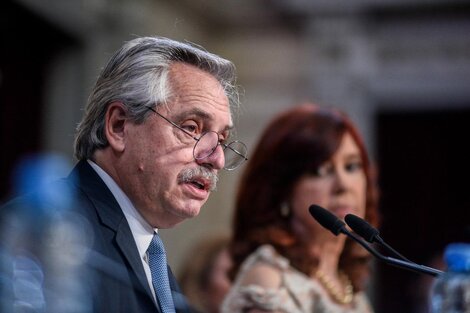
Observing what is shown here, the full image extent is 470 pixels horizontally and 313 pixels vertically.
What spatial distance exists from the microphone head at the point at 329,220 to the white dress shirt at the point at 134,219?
42 cm

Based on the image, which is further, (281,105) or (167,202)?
(281,105)

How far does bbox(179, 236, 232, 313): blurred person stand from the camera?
4285 mm

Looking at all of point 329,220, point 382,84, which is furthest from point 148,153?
point 382,84

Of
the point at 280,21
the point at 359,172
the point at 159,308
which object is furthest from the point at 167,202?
the point at 280,21

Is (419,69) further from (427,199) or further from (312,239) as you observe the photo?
(312,239)

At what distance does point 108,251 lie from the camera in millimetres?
2014

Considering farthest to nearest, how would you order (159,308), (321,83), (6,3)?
(321,83) < (6,3) < (159,308)

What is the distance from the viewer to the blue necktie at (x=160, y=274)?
216 centimetres

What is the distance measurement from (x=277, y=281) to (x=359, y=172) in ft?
1.64

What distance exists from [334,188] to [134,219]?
110 cm

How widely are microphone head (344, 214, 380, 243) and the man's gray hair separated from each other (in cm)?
53

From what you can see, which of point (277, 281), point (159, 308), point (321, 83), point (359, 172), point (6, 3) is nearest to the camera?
point (159, 308)

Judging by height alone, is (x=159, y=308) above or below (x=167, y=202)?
below

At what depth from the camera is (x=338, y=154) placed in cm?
318
